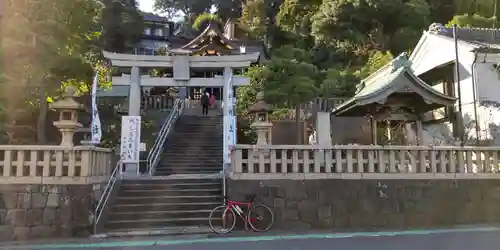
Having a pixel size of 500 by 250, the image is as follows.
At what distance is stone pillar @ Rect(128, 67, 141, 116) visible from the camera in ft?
47.4

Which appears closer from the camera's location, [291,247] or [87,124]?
[291,247]

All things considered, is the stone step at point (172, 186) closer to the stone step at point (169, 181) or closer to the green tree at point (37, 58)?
the stone step at point (169, 181)

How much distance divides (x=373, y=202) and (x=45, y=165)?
8.49 meters

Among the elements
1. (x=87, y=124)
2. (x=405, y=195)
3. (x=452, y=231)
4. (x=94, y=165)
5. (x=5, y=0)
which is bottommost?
(x=452, y=231)

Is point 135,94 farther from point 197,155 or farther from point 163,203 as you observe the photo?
point 163,203

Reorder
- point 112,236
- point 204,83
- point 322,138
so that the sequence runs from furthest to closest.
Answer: point 204,83, point 322,138, point 112,236

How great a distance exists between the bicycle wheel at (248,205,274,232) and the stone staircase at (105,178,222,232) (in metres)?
1.24

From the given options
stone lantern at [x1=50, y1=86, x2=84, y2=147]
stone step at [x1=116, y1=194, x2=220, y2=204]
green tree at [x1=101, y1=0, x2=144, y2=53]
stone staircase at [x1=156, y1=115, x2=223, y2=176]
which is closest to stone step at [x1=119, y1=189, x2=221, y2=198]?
stone step at [x1=116, y1=194, x2=220, y2=204]

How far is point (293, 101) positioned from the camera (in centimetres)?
1789

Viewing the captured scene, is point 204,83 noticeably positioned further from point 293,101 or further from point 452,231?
point 452,231

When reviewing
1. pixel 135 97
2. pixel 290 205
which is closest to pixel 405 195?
pixel 290 205

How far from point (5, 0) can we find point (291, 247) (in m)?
11.1

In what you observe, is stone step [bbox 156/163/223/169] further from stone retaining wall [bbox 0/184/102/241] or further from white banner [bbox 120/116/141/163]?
stone retaining wall [bbox 0/184/102/241]

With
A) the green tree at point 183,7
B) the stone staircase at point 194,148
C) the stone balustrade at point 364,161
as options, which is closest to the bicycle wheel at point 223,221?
the stone balustrade at point 364,161
